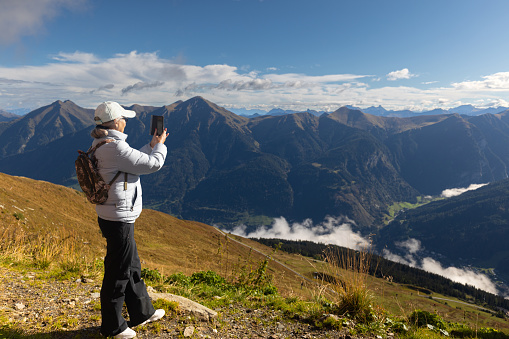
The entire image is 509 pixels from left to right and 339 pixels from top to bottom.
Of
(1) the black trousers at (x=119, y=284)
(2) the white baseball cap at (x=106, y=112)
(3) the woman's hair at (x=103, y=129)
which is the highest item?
(2) the white baseball cap at (x=106, y=112)

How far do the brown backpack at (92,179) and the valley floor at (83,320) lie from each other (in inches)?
82.4

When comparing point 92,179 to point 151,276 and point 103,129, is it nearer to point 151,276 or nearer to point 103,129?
point 103,129

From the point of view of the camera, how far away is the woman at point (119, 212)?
3.63 meters

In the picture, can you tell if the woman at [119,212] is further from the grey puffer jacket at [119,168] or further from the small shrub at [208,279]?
the small shrub at [208,279]

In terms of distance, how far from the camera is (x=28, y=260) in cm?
688

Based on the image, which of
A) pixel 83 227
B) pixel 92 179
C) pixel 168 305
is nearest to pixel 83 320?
pixel 168 305

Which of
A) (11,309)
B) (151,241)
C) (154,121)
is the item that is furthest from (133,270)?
(151,241)

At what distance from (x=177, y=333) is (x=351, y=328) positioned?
306 centimetres

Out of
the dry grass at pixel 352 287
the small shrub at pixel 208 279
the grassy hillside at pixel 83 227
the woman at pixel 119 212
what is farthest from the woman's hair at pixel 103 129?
the grassy hillside at pixel 83 227

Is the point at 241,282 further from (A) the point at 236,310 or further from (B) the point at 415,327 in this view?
(B) the point at 415,327

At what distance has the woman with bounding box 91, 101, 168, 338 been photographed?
363 cm

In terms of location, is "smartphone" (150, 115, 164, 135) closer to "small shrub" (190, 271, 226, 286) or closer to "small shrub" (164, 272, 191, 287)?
"small shrub" (164, 272, 191, 287)

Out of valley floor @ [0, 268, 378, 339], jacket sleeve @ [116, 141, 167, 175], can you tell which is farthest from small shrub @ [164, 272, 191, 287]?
jacket sleeve @ [116, 141, 167, 175]

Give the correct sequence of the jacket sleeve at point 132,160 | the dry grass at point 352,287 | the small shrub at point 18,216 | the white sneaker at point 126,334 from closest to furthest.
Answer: the jacket sleeve at point 132,160
the white sneaker at point 126,334
the dry grass at point 352,287
the small shrub at point 18,216
